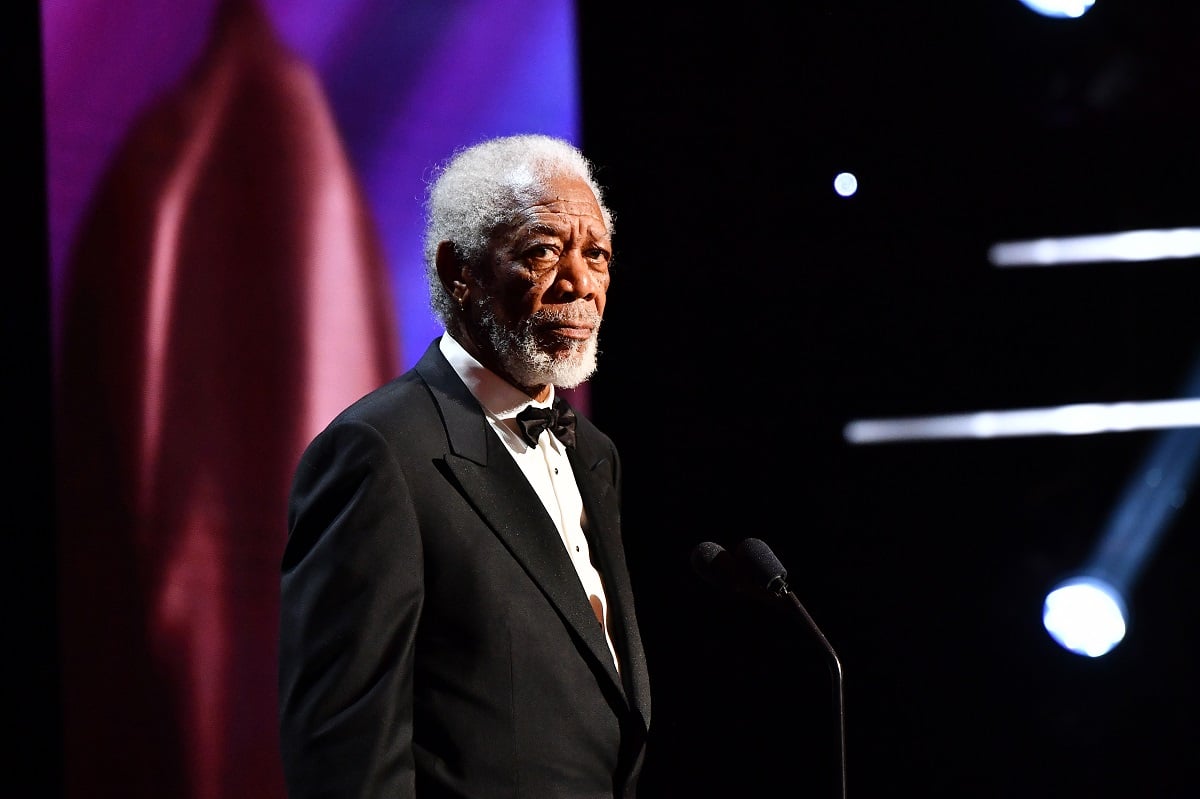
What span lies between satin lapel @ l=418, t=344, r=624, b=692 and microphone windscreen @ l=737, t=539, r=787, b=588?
0.28 metres

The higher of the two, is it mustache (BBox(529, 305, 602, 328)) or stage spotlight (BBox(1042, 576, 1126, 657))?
mustache (BBox(529, 305, 602, 328))

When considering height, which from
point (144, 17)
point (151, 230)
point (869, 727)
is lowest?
point (869, 727)

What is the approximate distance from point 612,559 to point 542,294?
0.51 meters

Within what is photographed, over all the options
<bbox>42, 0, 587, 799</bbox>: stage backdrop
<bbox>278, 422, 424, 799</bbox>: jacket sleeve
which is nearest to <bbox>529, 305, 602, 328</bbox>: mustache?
<bbox>278, 422, 424, 799</bbox>: jacket sleeve

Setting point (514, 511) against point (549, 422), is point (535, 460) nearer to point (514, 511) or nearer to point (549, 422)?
point (549, 422)

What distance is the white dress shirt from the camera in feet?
6.62

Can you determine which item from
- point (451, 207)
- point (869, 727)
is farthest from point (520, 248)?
point (869, 727)

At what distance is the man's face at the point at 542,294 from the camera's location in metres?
2.01

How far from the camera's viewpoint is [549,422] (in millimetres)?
2053

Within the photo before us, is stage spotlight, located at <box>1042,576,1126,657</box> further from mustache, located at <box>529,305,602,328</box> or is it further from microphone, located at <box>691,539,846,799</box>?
mustache, located at <box>529,305,602,328</box>

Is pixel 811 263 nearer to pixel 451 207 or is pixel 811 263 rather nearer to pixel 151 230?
pixel 451 207

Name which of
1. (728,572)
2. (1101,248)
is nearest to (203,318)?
→ (728,572)

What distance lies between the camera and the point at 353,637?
1622 mm

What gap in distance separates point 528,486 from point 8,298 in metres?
1.43
